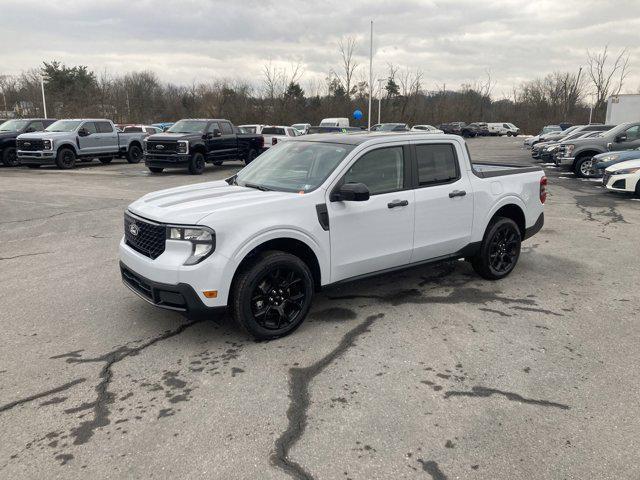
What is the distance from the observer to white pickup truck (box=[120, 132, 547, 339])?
4.04 meters

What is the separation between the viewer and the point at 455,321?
484 cm

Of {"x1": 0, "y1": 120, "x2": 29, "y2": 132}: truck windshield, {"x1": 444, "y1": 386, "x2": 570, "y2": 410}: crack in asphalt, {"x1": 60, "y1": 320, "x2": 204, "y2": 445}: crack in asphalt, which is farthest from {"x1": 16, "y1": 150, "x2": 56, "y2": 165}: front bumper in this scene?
{"x1": 444, "y1": 386, "x2": 570, "y2": 410}: crack in asphalt

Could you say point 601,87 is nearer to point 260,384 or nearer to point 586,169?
point 586,169

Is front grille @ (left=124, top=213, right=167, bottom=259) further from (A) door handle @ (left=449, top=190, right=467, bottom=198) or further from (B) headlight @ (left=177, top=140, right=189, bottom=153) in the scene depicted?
(B) headlight @ (left=177, top=140, right=189, bottom=153)

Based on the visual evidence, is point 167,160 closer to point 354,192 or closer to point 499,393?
point 354,192

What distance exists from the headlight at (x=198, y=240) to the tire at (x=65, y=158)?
58.8 ft

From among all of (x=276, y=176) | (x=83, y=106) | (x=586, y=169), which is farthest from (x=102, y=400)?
(x=83, y=106)

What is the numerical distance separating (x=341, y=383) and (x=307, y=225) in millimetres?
1400

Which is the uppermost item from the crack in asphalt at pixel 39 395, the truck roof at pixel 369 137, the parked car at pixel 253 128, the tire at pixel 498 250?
the parked car at pixel 253 128

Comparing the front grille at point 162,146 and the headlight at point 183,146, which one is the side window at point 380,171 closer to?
the headlight at point 183,146

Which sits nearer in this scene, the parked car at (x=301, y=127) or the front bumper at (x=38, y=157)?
the front bumper at (x=38, y=157)

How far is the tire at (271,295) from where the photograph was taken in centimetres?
413

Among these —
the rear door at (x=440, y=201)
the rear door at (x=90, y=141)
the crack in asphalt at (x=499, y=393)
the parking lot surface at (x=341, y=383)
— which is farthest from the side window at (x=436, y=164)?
the rear door at (x=90, y=141)

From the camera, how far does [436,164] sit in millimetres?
5398
